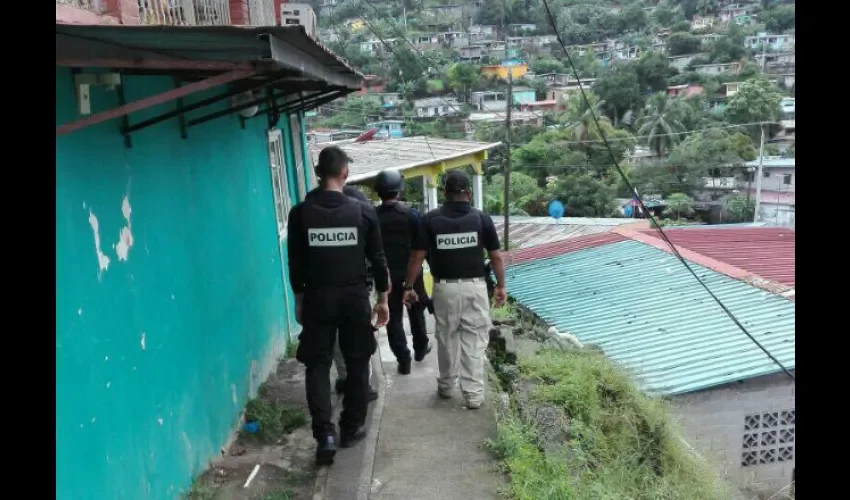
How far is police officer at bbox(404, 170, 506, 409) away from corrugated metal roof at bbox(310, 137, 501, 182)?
306 inches

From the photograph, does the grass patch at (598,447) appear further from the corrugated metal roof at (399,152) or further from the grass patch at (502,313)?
the corrugated metal roof at (399,152)

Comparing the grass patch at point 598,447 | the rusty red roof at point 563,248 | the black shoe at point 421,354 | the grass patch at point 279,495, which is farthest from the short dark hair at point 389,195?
the rusty red roof at point 563,248

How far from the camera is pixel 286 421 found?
16.4 ft

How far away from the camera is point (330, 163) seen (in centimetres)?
411

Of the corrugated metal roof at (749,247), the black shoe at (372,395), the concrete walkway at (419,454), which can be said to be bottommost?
the corrugated metal roof at (749,247)

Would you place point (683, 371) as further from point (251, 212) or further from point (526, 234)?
point (526, 234)

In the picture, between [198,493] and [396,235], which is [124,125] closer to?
[198,493]

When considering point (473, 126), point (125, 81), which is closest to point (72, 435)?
point (125, 81)

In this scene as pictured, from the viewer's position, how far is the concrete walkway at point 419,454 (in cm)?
407

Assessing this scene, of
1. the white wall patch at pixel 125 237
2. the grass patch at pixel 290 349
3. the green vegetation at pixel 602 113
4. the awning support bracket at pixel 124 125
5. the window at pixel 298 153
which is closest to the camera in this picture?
the white wall patch at pixel 125 237

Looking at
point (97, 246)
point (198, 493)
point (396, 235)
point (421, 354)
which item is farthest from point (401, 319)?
point (97, 246)

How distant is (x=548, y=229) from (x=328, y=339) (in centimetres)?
2034

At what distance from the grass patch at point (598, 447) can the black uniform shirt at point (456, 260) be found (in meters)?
1.15

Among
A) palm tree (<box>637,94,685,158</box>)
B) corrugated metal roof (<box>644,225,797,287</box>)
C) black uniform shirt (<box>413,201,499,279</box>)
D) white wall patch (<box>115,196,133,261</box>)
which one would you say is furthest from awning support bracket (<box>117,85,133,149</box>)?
palm tree (<box>637,94,685,158</box>)
